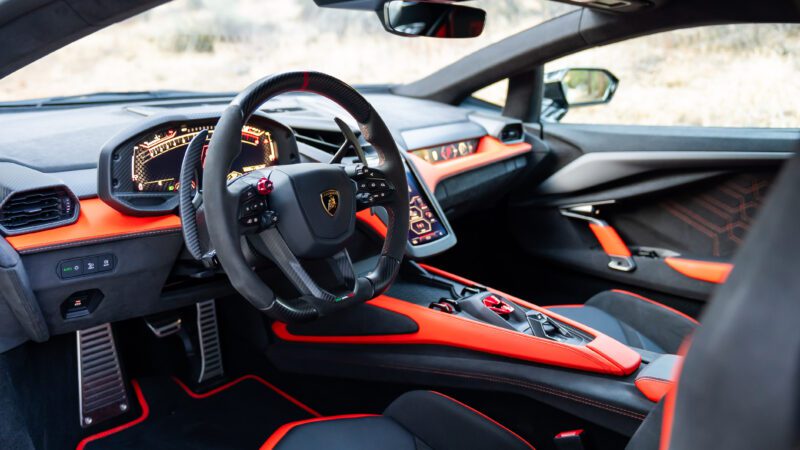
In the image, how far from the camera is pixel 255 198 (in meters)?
1.59

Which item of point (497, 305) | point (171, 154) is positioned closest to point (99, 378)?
point (171, 154)

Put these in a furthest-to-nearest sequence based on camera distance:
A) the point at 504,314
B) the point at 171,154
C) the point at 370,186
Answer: the point at 504,314
the point at 171,154
the point at 370,186

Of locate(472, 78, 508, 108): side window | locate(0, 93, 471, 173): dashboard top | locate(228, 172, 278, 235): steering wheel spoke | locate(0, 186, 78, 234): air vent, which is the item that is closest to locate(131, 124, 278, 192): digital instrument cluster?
locate(0, 93, 471, 173): dashboard top

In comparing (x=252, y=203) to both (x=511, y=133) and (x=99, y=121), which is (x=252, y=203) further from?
(x=511, y=133)

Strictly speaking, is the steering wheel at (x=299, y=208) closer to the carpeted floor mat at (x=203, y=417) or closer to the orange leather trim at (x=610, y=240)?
the carpeted floor mat at (x=203, y=417)

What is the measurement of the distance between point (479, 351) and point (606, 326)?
0.65 metres

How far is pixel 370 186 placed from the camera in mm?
1850

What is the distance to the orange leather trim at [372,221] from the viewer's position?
2.27m

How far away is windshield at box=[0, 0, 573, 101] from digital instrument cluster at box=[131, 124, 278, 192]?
0.23 meters

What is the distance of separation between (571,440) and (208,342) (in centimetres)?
154

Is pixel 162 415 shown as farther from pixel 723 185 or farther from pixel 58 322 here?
pixel 723 185

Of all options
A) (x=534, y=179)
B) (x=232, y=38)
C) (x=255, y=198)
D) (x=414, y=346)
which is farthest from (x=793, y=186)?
(x=232, y=38)

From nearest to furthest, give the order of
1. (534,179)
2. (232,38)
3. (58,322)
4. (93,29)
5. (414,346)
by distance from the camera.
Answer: (93,29)
(58,322)
(414,346)
(534,179)
(232,38)

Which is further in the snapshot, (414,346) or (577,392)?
(414,346)
